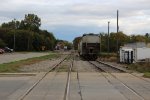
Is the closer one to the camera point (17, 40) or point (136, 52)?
point (136, 52)

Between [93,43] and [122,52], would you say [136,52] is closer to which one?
[122,52]

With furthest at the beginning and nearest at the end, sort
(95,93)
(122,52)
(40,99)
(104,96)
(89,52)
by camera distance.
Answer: (89,52)
(122,52)
(95,93)
(104,96)
(40,99)

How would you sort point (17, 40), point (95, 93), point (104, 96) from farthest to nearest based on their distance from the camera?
1. point (17, 40)
2. point (95, 93)
3. point (104, 96)

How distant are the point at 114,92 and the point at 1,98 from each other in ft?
15.7

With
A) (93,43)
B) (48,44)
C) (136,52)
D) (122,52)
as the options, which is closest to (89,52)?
(93,43)

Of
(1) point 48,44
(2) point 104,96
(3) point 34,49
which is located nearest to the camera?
(2) point 104,96

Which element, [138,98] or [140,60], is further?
[140,60]

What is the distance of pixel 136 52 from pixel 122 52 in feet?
20.7

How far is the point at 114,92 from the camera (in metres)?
19.1

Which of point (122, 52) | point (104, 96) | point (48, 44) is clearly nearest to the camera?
point (104, 96)

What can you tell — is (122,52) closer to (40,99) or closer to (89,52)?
(89,52)

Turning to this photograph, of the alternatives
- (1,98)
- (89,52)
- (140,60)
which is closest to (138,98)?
(1,98)

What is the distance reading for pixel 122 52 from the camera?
57594mm

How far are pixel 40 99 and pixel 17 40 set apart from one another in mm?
155160
